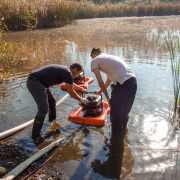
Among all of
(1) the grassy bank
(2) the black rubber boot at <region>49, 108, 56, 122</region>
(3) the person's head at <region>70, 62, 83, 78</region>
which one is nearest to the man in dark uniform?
(3) the person's head at <region>70, 62, 83, 78</region>

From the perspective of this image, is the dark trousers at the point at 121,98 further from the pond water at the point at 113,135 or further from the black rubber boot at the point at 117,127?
the pond water at the point at 113,135

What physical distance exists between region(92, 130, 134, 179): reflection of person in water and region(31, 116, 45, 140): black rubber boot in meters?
1.24

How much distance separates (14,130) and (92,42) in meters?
9.56

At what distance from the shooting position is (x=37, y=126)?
13.1 ft

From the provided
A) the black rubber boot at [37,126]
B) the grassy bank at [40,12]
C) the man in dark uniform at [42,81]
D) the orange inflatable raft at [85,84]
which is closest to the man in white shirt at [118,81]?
the man in dark uniform at [42,81]

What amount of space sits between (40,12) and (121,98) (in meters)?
13.9

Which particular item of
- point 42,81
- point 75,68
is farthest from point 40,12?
point 42,81

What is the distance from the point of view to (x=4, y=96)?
235 inches

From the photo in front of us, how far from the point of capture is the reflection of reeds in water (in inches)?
559

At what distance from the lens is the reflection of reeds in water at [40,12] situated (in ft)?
46.6

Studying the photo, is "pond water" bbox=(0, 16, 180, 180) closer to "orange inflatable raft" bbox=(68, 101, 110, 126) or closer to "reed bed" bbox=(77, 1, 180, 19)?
"orange inflatable raft" bbox=(68, 101, 110, 126)

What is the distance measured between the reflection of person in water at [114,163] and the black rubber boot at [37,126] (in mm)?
1242

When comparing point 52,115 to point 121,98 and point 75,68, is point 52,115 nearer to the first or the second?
point 75,68

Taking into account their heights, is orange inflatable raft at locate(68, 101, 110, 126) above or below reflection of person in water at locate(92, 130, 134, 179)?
above
